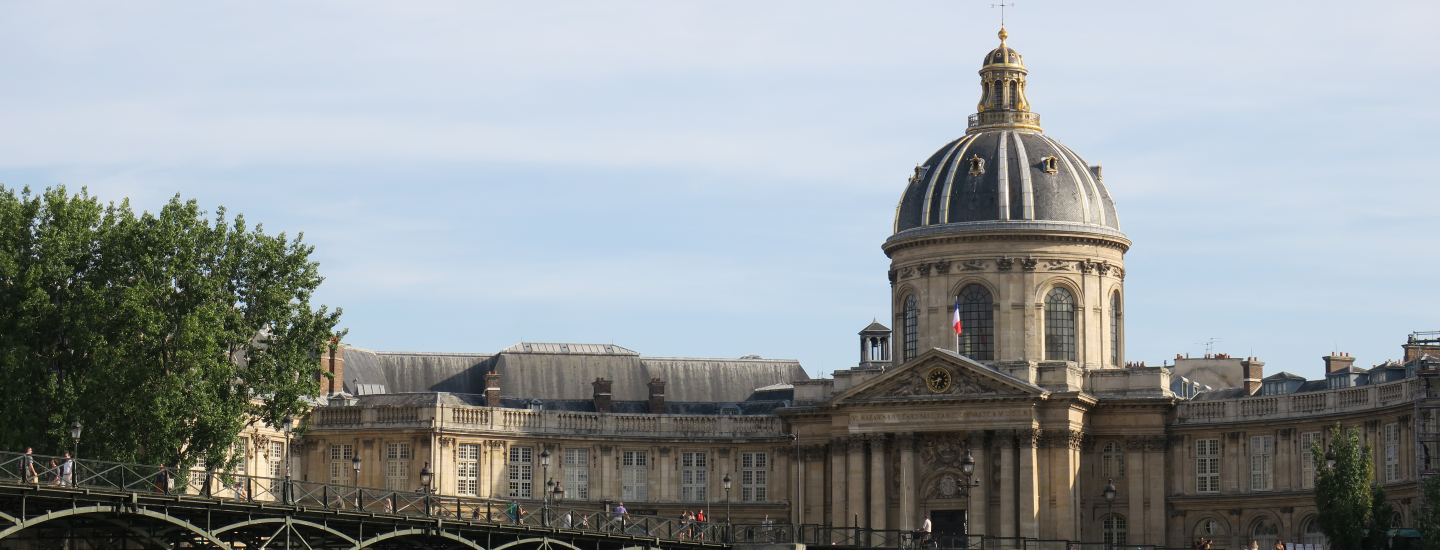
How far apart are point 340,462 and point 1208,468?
118ft

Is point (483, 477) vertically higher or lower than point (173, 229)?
lower

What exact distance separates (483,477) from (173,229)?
82.0ft

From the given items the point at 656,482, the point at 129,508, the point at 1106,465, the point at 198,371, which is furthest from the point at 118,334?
the point at 1106,465

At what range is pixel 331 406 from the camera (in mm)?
104438

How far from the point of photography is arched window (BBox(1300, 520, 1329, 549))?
9519 cm

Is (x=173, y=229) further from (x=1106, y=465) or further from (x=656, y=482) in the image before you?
(x=1106, y=465)

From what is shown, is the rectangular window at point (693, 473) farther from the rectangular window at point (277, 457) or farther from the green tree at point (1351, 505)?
the green tree at point (1351, 505)

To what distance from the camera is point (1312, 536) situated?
3784 inches

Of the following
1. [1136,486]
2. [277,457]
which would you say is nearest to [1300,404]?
[1136,486]

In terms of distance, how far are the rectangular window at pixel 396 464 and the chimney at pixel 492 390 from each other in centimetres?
543

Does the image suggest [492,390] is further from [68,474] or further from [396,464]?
[68,474]

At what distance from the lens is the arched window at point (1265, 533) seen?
97.8 m

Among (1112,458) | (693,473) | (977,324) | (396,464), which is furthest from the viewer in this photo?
(693,473)

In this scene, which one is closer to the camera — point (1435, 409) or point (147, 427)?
point (147, 427)
